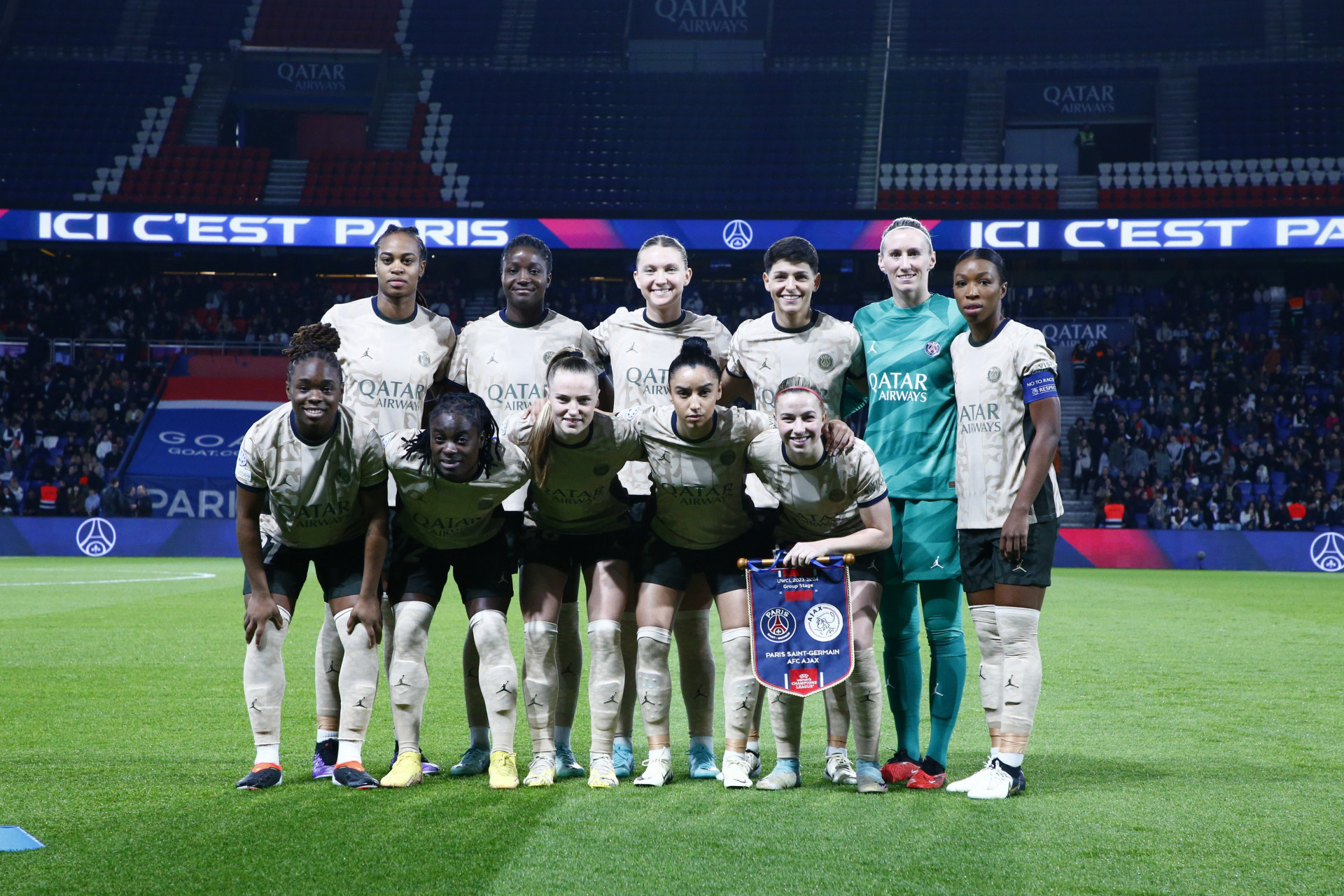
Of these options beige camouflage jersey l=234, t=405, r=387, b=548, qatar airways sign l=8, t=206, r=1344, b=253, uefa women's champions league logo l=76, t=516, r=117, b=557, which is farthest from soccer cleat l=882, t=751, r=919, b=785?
qatar airways sign l=8, t=206, r=1344, b=253

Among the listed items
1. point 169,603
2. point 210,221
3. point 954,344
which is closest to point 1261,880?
point 954,344

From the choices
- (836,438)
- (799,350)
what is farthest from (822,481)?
(799,350)

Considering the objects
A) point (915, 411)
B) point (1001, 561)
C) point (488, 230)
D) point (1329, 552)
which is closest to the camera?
point (1001, 561)

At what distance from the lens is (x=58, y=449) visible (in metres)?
26.1

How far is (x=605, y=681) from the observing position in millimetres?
5223

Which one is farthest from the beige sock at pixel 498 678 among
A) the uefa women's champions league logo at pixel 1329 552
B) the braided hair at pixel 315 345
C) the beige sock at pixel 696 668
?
the uefa women's champions league logo at pixel 1329 552

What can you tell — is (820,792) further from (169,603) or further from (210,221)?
(210,221)

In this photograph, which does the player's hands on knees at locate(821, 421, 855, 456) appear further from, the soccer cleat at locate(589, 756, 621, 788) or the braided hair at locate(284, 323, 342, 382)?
the braided hair at locate(284, 323, 342, 382)

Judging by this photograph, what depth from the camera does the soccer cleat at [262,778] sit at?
16.5 feet

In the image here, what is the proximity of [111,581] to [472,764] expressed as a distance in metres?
13.7

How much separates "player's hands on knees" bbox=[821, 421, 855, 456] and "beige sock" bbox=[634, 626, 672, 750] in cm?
105

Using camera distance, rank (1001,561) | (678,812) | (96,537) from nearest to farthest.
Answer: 1. (678,812)
2. (1001,561)
3. (96,537)

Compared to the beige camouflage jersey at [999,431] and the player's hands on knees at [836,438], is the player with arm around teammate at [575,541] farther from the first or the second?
the beige camouflage jersey at [999,431]

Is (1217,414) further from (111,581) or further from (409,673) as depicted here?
(409,673)
